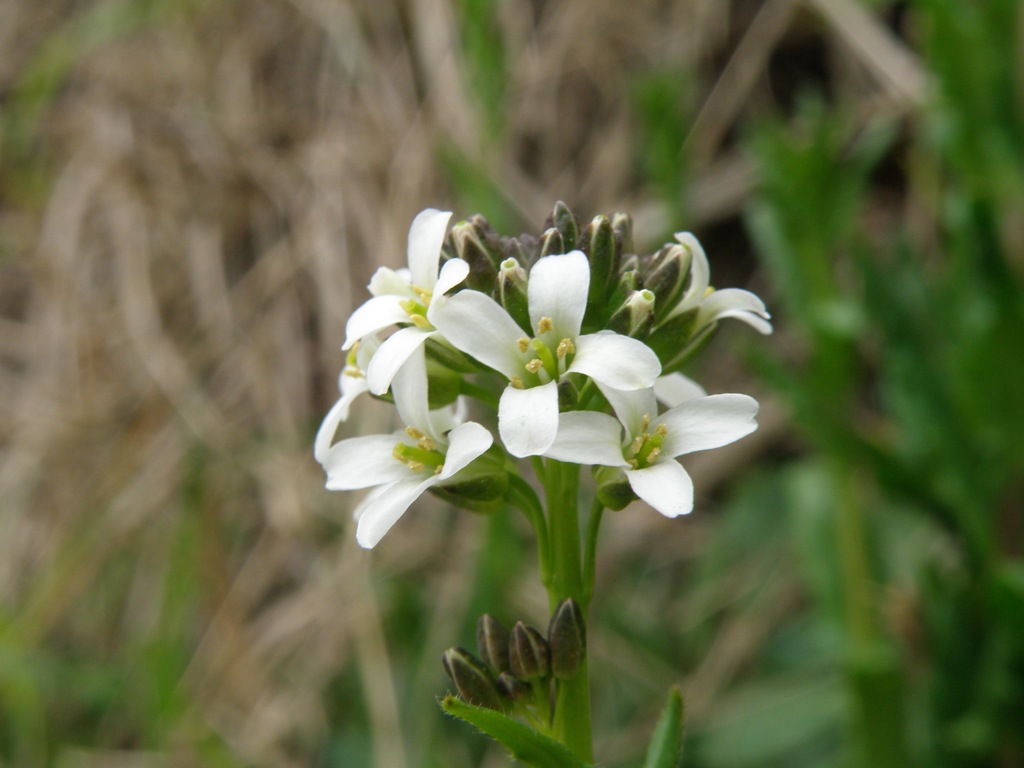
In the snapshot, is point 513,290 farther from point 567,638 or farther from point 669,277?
point 567,638

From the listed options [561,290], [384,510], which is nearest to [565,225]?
[561,290]

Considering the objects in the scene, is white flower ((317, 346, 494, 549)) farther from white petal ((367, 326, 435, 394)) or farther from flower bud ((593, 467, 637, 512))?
flower bud ((593, 467, 637, 512))

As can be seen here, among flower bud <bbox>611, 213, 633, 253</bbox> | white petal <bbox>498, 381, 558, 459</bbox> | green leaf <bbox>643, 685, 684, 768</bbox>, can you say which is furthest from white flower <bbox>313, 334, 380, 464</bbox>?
green leaf <bbox>643, 685, 684, 768</bbox>

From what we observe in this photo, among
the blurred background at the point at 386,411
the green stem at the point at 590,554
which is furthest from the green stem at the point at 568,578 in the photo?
the blurred background at the point at 386,411

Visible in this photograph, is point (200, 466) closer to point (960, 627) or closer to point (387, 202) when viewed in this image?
point (387, 202)

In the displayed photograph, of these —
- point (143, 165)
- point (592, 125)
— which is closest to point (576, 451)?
point (592, 125)

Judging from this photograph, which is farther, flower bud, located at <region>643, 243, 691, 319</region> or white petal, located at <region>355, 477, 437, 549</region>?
flower bud, located at <region>643, 243, 691, 319</region>
